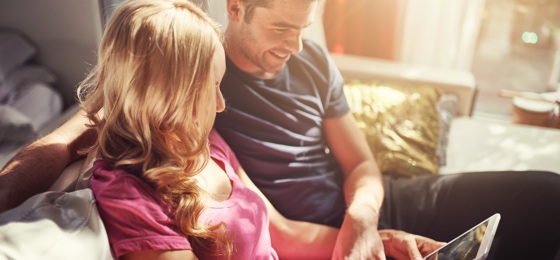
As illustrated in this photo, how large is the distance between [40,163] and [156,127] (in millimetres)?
245

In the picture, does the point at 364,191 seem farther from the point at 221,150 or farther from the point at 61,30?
the point at 61,30

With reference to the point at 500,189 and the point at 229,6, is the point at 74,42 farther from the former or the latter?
the point at 500,189

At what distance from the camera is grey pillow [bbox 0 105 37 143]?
1.53 metres

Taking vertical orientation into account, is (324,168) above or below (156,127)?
below

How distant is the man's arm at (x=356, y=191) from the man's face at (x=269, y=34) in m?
0.24

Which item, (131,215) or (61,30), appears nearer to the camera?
(131,215)

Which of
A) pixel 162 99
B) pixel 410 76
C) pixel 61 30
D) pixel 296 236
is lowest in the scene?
pixel 296 236

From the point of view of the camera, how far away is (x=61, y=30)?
1643 millimetres

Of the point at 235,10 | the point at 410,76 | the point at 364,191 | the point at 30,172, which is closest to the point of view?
the point at 30,172

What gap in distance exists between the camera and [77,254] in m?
0.76

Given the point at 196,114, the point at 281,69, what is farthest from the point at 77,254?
the point at 281,69

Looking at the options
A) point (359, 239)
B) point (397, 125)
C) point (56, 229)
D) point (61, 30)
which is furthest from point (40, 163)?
point (397, 125)

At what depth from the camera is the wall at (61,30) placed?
59.2 inches

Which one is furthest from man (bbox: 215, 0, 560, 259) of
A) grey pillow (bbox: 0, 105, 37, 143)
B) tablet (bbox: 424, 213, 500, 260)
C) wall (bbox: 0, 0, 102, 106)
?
grey pillow (bbox: 0, 105, 37, 143)
